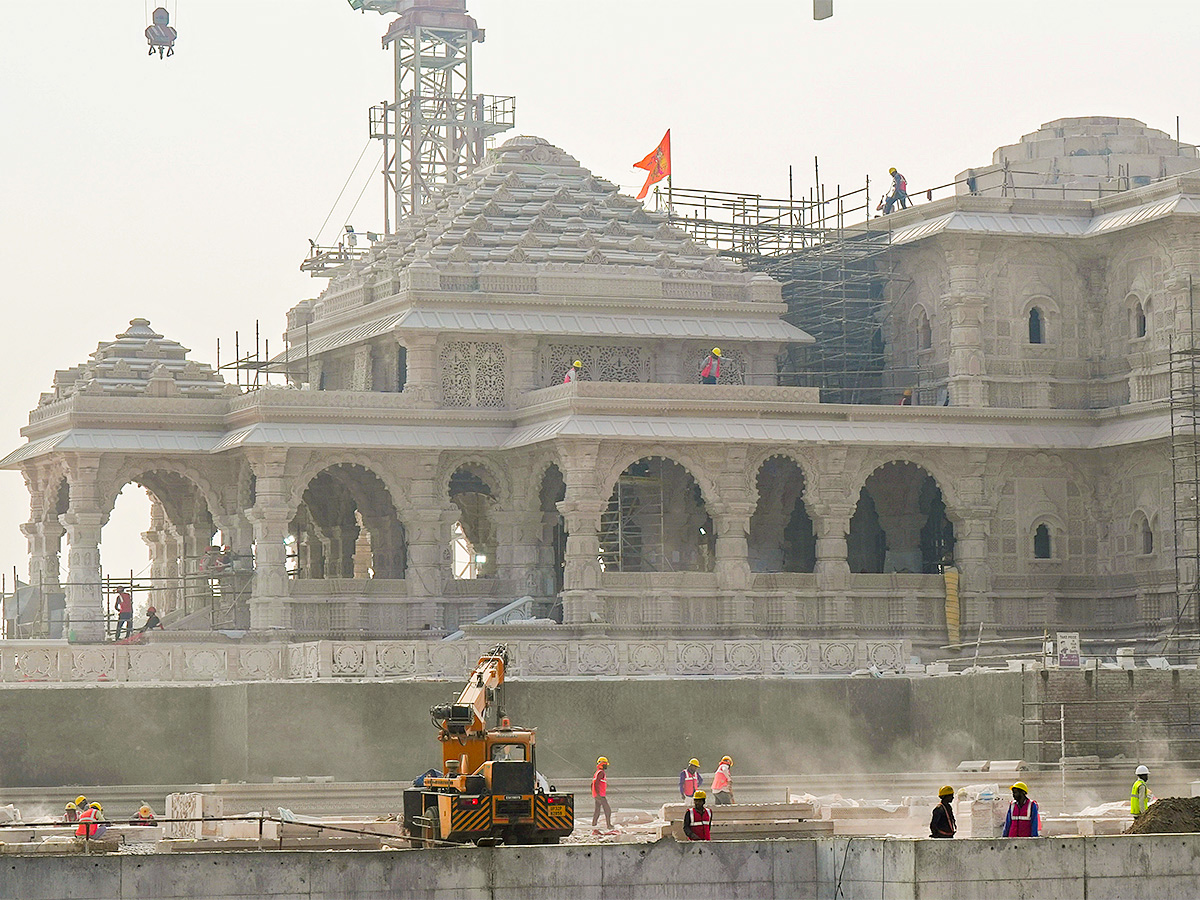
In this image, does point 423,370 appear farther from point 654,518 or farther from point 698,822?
point 698,822

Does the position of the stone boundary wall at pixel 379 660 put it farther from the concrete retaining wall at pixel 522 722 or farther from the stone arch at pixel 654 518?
the stone arch at pixel 654 518

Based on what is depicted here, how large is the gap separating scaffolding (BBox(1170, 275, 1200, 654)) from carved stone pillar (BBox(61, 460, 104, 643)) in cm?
2541

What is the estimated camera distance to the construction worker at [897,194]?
7075cm

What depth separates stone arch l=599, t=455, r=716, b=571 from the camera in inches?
2534

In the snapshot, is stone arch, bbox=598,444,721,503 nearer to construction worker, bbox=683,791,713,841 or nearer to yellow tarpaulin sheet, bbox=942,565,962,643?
yellow tarpaulin sheet, bbox=942,565,962,643

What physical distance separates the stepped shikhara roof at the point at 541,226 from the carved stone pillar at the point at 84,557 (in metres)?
9.77

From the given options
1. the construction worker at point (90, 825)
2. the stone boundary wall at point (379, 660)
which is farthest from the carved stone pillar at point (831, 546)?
the construction worker at point (90, 825)

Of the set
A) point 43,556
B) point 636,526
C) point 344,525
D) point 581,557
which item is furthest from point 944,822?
point 43,556

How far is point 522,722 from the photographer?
165 feet

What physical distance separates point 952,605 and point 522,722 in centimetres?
1694

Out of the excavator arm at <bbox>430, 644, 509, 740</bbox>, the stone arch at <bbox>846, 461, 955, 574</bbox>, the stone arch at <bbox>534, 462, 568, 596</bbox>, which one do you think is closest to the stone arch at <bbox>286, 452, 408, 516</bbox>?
the stone arch at <bbox>534, 462, 568, 596</bbox>

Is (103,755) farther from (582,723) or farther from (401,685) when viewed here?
(582,723)

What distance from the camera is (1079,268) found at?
67688mm

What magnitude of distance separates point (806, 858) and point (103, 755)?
2142 cm
